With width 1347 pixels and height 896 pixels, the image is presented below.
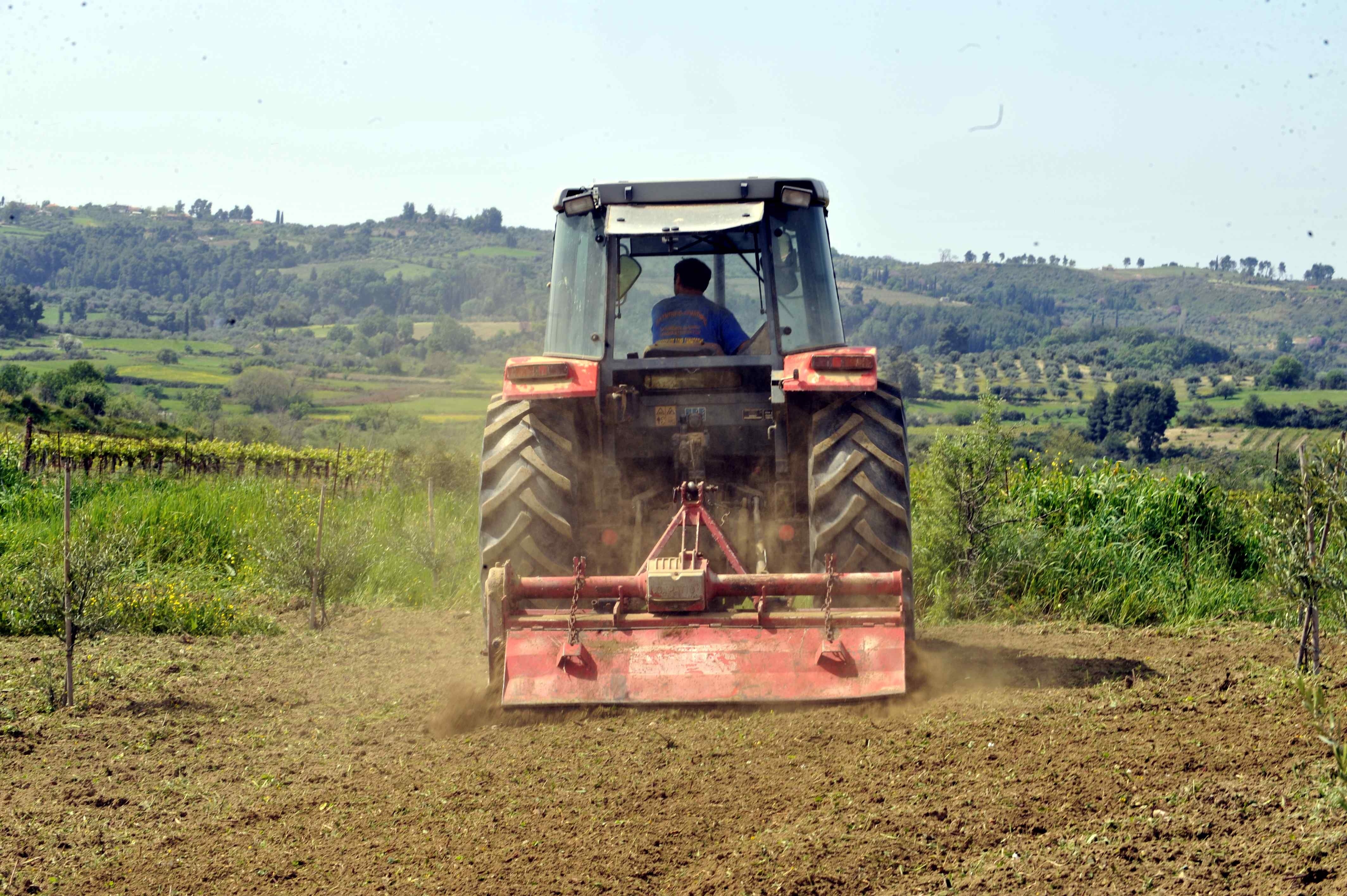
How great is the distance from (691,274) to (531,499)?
1.63 metres

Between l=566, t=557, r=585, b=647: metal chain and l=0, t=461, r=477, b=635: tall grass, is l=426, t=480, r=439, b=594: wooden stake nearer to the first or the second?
l=0, t=461, r=477, b=635: tall grass

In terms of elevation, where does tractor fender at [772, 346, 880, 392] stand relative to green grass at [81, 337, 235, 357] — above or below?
below

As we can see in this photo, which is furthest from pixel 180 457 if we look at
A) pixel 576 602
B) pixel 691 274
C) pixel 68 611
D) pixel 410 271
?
pixel 410 271

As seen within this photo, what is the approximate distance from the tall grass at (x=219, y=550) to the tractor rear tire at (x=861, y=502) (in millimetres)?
3997

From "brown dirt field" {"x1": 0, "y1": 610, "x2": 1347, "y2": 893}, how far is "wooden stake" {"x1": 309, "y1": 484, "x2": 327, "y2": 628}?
8.27 feet

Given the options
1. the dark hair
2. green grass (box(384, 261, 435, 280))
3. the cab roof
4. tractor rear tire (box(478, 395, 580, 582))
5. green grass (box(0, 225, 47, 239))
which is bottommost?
tractor rear tire (box(478, 395, 580, 582))

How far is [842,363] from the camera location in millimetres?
5672

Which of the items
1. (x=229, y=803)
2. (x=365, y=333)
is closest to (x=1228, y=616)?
(x=229, y=803)

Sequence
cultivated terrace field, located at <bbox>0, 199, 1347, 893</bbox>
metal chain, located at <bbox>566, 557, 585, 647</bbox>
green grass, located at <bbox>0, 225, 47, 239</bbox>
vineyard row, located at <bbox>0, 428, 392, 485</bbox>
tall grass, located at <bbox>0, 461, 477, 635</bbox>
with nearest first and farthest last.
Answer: cultivated terrace field, located at <bbox>0, 199, 1347, 893</bbox>
metal chain, located at <bbox>566, 557, 585, 647</bbox>
tall grass, located at <bbox>0, 461, 477, 635</bbox>
vineyard row, located at <bbox>0, 428, 392, 485</bbox>
green grass, located at <bbox>0, 225, 47, 239</bbox>

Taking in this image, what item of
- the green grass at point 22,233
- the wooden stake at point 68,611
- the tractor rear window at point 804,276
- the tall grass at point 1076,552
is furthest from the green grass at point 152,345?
the tractor rear window at point 804,276

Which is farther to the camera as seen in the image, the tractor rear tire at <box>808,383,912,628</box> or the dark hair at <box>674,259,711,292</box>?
the dark hair at <box>674,259,711,292</box>

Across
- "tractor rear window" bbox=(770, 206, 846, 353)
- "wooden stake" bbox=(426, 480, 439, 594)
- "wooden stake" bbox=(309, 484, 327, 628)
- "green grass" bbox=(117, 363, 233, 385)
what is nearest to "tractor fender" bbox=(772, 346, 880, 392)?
"tractor rear window" bbox=(770, 206, 846, 353)

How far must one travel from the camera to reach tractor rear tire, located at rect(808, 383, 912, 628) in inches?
219

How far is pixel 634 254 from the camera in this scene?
6527mm
